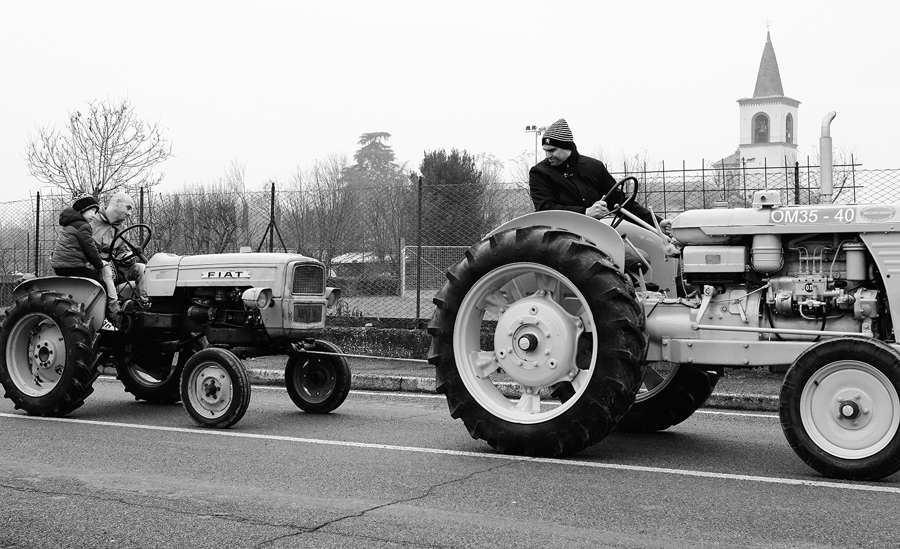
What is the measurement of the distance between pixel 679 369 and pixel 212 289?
4126 mm

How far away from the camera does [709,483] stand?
5.73 metres

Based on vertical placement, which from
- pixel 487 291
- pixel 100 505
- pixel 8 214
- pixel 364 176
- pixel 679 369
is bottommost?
pixel 100 505

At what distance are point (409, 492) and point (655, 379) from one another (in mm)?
3105

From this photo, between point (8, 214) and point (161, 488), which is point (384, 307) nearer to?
point (8, 214)

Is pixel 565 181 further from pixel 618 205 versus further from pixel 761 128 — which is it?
pixel 761 128

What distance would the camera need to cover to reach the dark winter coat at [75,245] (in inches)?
354

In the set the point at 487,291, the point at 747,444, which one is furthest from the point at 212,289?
the point at 747,444

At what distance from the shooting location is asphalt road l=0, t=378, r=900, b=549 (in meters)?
4.62

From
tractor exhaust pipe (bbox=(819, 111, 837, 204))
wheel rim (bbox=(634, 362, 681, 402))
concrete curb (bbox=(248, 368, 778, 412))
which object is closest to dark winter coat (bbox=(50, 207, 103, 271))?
concrete curb (bbox=(248, 368, 778, 412))

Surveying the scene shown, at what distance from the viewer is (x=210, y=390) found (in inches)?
324

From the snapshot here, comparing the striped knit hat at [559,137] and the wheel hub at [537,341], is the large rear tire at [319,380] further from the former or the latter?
the striped knit hat at [559,137]

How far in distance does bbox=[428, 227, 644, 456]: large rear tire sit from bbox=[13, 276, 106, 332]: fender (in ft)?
11.7

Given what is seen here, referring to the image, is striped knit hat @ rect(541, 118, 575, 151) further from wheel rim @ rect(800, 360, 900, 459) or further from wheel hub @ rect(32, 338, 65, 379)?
wheel hub @ rect(32, 338, 65, 379)

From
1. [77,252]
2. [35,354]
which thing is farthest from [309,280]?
[35,354]
